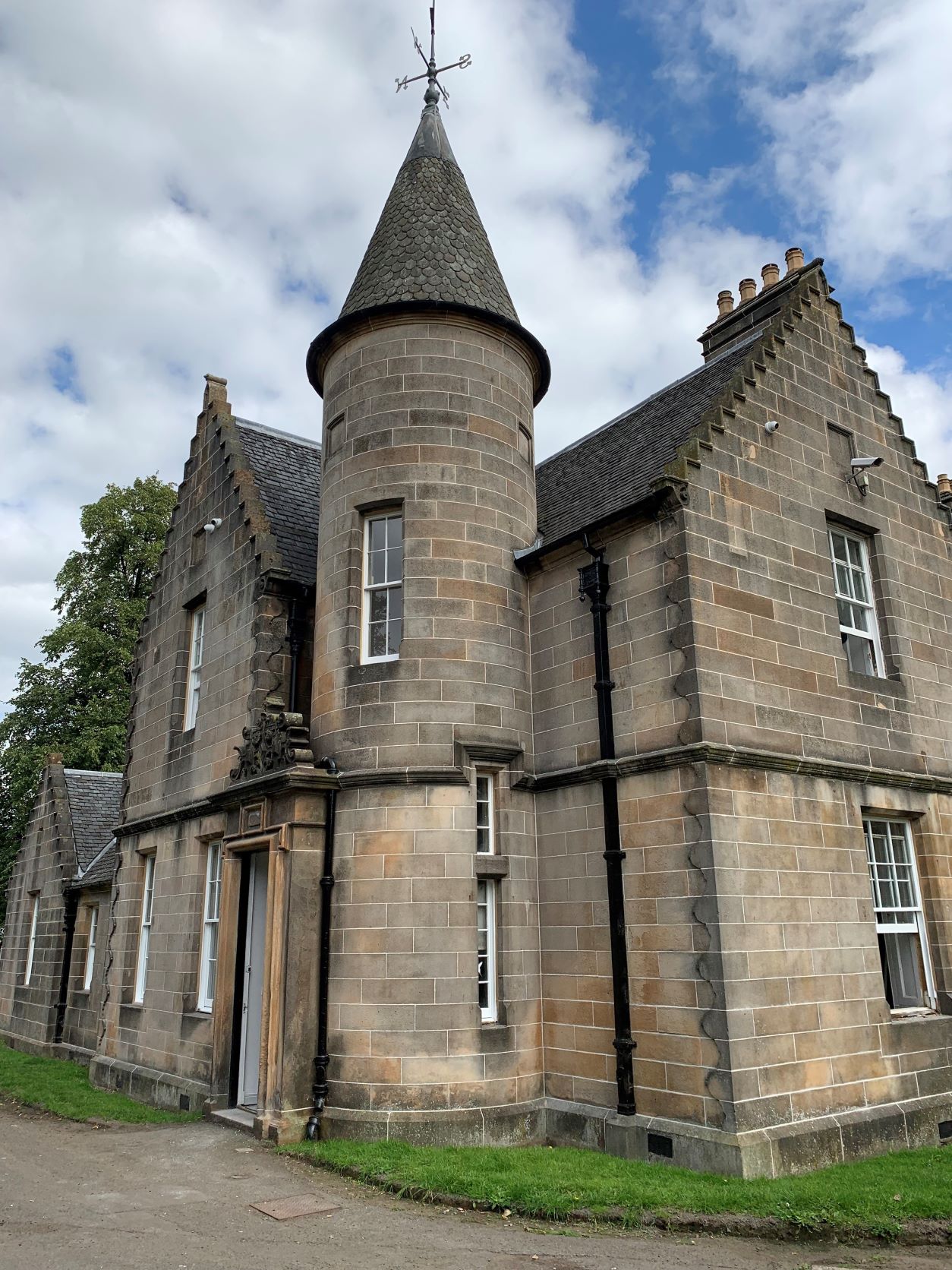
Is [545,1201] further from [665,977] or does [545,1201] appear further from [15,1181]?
[15,1181]

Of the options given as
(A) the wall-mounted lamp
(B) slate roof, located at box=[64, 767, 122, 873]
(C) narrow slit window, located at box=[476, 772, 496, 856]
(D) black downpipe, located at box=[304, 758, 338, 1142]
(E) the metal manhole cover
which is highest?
(A) the wall-mounted lamp

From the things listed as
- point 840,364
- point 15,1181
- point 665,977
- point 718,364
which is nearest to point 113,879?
point 15,1181

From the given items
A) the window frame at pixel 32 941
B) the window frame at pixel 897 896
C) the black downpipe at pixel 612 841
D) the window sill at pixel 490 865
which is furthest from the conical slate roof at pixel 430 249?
the window frame at pixel 32 941

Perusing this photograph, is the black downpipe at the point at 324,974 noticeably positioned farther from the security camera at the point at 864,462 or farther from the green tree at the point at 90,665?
the green tree at the point at 90,665

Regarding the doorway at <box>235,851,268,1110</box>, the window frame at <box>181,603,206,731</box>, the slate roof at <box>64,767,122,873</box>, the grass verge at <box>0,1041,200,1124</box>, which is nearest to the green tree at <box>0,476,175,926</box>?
the slate roof at <box>64,767,122,873</box>

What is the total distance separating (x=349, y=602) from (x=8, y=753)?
2376cm

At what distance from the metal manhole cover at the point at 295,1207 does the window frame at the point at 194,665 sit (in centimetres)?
904

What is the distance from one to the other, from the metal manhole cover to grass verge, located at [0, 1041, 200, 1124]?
15.6 feet

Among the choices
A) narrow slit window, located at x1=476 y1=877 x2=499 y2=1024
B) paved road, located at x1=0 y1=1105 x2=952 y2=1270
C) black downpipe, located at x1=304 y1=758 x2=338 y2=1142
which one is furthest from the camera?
narrow slit window, located at x1=476 y1=877 x2=499 y2=1024

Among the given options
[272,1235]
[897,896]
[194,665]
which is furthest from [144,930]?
[897,896]

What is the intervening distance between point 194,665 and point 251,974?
6.16 metres

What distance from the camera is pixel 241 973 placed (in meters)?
13.1

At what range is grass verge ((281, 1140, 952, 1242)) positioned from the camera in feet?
26.2

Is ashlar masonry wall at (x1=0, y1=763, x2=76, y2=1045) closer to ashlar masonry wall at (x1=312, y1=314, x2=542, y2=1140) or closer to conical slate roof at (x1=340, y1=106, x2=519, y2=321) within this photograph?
ashlar masonry wall at (x1=312, y1=314, x2=542, y2=1140)
